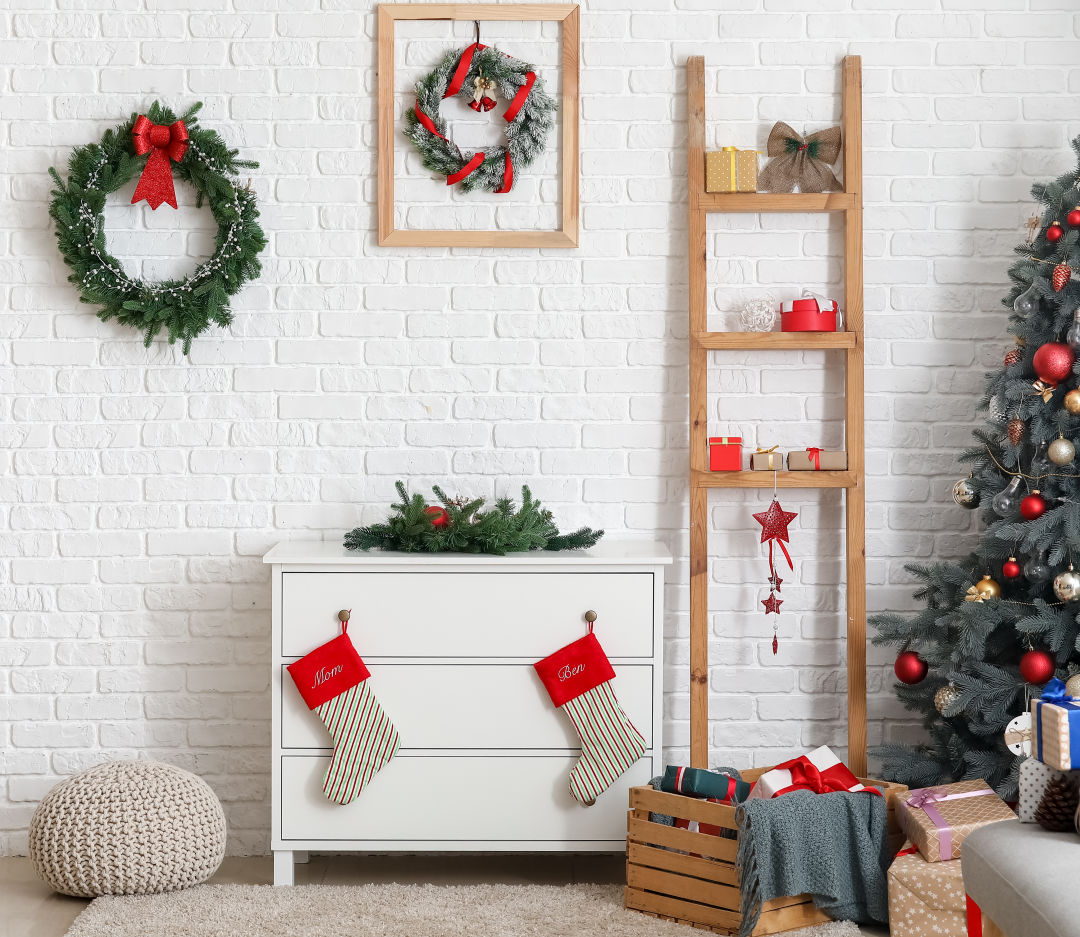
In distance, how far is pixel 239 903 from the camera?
238cm

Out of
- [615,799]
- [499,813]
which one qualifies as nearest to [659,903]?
[615,799]

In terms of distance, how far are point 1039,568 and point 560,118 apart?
159cm

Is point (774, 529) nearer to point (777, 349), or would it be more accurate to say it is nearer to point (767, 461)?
point (767, 461)

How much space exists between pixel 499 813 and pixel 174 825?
741mm

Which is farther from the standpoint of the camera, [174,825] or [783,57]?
[783,57]

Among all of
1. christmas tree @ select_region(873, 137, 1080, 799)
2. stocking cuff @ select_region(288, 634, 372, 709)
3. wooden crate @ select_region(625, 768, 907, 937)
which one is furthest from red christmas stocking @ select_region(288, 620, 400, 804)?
christmas tree @ select_region(873, 137, 1080, 799)

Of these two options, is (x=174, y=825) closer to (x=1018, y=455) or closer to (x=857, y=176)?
(x=1018, y=455)

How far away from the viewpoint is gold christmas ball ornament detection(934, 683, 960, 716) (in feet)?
7.84

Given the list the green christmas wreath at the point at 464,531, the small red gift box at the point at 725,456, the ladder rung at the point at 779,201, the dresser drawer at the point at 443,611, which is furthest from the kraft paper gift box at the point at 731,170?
the dresser drawer at the point at 443,611

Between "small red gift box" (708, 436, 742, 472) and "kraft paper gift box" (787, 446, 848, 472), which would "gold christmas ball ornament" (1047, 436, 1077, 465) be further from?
Result: "small red gift box" (708, 436, 742, 472)

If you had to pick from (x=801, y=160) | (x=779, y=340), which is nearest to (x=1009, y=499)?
(x=779, y=340)

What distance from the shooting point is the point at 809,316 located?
264cm

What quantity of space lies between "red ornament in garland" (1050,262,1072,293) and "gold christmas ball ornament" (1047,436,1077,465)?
0.35 meters

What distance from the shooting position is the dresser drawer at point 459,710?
8.09 ft
